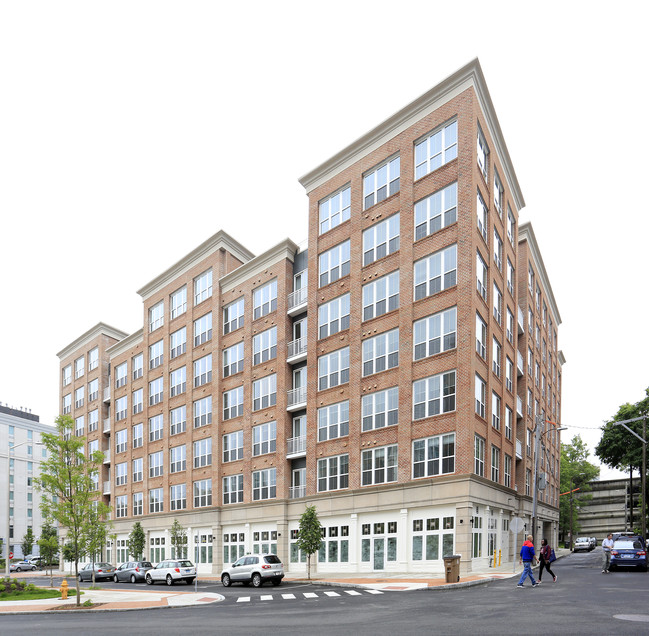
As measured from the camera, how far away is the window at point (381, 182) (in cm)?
3947

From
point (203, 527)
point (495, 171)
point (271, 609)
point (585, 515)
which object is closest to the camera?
point (271, 609)

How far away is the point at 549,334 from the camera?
68.6m

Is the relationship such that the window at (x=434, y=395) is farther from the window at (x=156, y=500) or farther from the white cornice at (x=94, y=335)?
the white cornice at (x=94, y=335)

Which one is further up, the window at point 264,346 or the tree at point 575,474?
the window at point 264,346

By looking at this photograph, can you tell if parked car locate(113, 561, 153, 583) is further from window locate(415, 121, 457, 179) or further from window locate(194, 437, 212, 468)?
window locate(415, 121, 457, 179)

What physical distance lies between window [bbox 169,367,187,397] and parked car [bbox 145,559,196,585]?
17363 mm

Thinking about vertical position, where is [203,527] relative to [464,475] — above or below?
below

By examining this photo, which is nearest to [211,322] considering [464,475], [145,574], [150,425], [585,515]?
[150,425]

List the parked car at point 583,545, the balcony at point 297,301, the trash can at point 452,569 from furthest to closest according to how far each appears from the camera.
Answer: the parked car at point 583,545 < the balcony at point 297,301 < the trash can at point 452,569

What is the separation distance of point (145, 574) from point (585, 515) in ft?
272

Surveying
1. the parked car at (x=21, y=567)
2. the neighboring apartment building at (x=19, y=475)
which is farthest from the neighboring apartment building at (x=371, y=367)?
the neighboring apartment building at (x=19, y=475)

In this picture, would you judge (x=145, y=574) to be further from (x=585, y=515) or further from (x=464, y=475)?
(x=585, y=515)

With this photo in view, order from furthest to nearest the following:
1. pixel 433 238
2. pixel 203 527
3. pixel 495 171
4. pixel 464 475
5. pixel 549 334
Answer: pixel 549 334 → pixel 203 527 → pixel 495 171 → pixel 433 238 → pixel 464 475

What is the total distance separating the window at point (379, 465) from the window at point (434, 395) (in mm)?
2742
